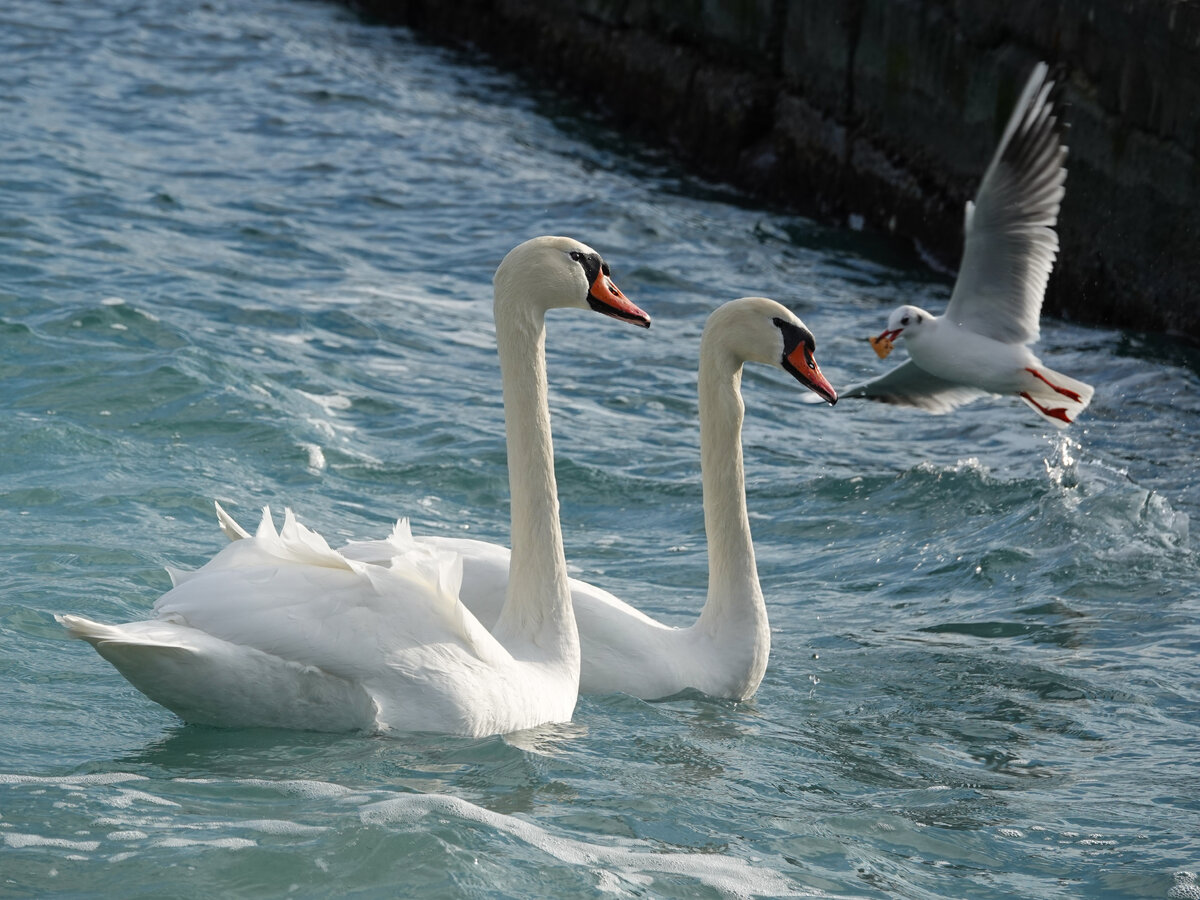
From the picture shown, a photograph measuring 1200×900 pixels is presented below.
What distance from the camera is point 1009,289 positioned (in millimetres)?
9070

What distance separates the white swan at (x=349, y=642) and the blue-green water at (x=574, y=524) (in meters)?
0.11

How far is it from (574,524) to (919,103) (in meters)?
8.27

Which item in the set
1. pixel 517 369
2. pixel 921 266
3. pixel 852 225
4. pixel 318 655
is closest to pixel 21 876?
pixel 318 655

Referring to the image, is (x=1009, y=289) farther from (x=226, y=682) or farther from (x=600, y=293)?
(x=226, y=682)

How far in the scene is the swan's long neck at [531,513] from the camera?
5.47 meters

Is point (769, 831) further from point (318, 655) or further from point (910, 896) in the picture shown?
point (318, 655)

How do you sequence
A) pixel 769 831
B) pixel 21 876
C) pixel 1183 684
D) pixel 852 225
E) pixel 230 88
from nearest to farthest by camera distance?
1. pixel 21 876
2. pixel 769 831
3. pixel 1183 684
4. pixel 852 225
5. pixel 230 88

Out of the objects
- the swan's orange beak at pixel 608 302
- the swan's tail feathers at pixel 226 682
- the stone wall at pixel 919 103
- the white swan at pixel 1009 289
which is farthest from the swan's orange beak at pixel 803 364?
the stone wall at pixel 919 103

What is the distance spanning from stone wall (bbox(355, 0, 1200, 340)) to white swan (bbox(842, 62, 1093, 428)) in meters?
3.11

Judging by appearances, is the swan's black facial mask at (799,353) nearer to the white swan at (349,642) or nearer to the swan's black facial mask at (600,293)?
the swan's black facial mask at (600,293)

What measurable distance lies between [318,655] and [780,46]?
13799 mm

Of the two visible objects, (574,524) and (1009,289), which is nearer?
(574,524)

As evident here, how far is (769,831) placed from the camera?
469 centimetres

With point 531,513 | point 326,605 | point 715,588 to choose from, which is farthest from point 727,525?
point 326,605
